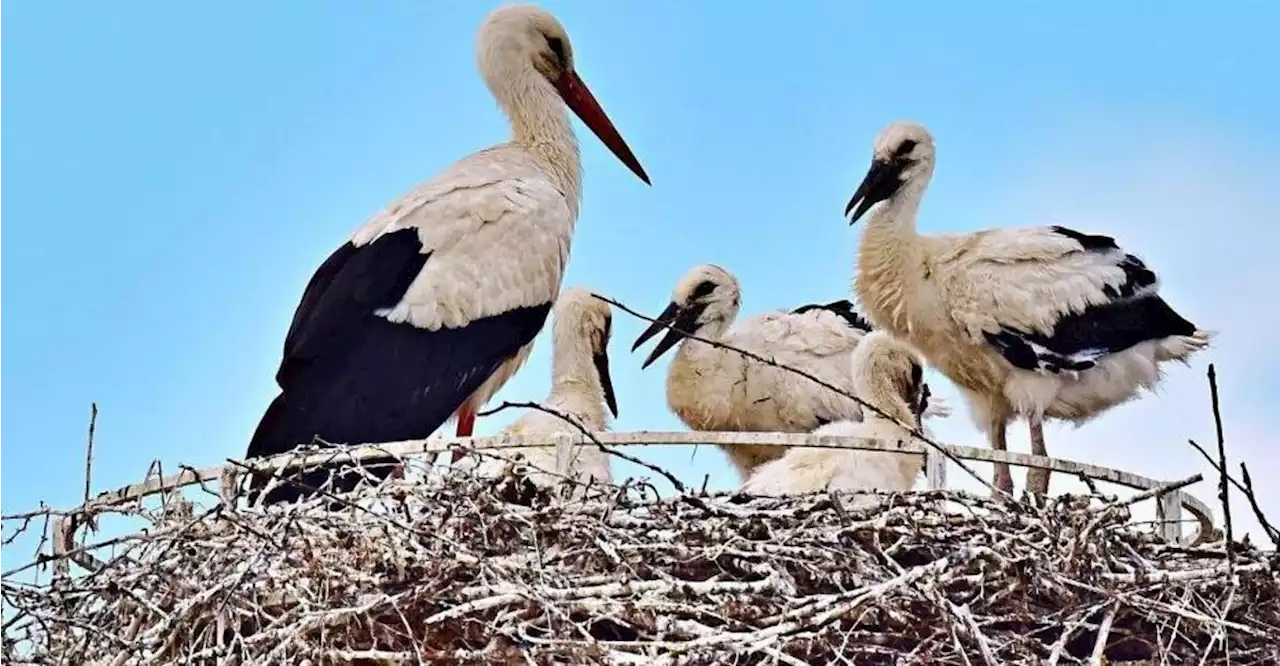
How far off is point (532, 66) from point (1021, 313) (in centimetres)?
168

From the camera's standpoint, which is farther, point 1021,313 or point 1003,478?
point 1021,313

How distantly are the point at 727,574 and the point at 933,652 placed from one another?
42 cm

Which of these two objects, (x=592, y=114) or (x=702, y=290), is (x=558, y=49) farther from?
(x=702, y=290)

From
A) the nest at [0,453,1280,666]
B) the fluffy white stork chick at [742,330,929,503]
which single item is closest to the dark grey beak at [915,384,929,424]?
the fluffy white stork chick at [742,330,929,503]

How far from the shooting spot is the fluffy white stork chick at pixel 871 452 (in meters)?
5.04

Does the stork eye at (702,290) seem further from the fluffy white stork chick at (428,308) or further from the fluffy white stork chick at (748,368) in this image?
the fluffy white stork chick at (428,308)

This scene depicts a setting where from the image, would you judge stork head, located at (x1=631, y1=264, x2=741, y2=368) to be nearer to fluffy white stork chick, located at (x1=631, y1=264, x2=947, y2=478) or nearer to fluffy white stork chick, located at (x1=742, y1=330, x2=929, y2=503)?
fluffy white stork chick, located at (x1=631, y1=264, x2=947, y2=478)

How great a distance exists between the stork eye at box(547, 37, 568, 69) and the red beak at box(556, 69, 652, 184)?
0.13 ft

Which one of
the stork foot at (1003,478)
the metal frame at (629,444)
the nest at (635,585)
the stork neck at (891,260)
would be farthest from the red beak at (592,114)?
the nest at (635,585)

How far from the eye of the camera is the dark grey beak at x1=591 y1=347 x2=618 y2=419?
6.46 metres

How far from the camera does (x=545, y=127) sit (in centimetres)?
643

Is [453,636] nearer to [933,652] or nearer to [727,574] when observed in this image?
[727,574]

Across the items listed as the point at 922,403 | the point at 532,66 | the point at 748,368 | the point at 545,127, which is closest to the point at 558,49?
the point at 532,66

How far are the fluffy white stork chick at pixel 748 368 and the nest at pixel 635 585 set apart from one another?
2.99 m
